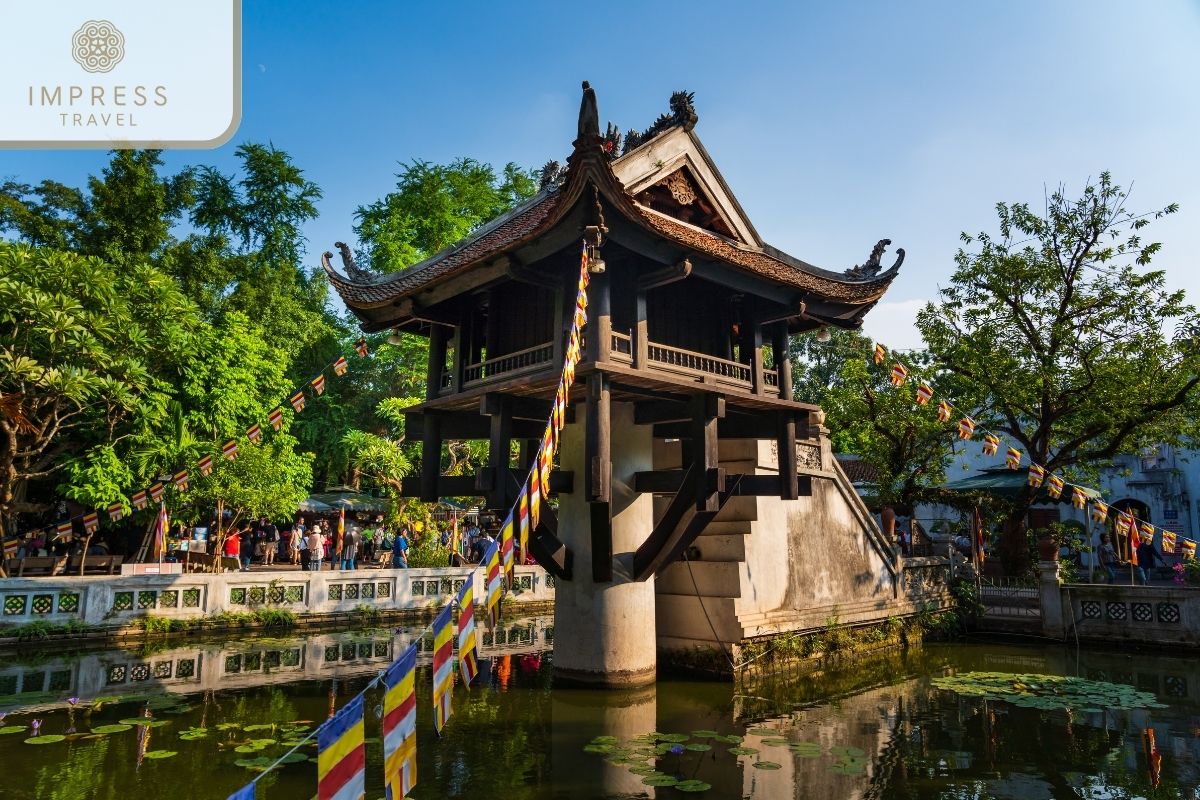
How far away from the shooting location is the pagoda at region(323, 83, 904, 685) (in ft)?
31.8

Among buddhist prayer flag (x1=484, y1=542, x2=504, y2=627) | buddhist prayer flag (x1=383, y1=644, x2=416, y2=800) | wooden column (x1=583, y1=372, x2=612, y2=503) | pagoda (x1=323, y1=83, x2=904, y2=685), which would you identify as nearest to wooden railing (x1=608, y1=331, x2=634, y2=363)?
pagoda (x1=323, y1=83, x2=904, y2=685)

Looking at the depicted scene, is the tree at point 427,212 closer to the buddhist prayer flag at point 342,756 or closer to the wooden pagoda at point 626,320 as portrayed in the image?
the wooden pagoda at point 626,320

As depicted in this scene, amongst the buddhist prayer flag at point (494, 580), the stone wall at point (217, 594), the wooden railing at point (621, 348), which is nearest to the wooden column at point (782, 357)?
the wooden railing at point (621, 348)

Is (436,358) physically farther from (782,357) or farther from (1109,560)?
(1109,560)

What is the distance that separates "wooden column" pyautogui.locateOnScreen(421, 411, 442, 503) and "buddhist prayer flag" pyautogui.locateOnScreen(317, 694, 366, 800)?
26.6ft

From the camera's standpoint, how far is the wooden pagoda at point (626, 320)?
9.51 m

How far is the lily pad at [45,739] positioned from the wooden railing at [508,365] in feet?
21.1

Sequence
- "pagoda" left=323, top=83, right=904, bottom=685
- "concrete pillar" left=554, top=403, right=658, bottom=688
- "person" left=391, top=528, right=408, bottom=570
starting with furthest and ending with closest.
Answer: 1. "person" left=391, top=528, right=408, bottom=570
2. "concrete pillar" left=554, top=403, right=658, bottom=688
3. "pagoda" left=323, top=83, right=904, bottom=685

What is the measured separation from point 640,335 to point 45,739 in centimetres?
810

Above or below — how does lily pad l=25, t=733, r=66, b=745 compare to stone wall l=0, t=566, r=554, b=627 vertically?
below

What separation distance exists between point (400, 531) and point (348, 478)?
11763 mm

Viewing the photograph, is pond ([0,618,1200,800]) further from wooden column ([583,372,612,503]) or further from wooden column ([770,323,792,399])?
wooden column ([770,323,792,399])

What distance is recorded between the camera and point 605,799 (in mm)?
6477

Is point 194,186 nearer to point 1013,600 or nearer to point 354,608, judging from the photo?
point 354,608
